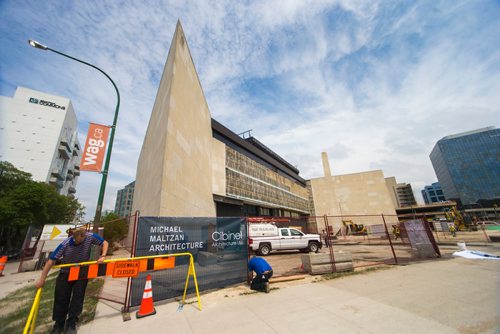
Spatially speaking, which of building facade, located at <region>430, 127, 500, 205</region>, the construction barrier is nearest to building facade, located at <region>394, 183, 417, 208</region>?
building facade, located at <region>430, 127, 500, 205</region>

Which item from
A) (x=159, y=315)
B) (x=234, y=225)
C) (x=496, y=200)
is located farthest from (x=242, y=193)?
(x=496, y=200)

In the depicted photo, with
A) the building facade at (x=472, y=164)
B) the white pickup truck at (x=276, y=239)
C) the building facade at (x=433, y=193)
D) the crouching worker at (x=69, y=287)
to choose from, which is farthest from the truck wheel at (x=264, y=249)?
the building facade at (x=433, y=193)

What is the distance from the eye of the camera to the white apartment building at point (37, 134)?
45.3 metres

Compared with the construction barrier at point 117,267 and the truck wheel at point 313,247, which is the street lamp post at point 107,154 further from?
the truck wheel at point 313,247

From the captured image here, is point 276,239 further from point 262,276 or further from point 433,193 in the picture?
point 433,193

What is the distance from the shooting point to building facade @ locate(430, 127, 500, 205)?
8144 cm

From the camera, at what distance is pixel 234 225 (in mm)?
7117

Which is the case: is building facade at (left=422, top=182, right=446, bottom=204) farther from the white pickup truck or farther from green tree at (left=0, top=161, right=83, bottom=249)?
green tree at (left=0, top=161, right=83, bottom=249)

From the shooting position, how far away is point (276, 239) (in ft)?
46.0

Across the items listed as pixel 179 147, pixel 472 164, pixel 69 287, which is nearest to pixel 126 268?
pixel 69 287

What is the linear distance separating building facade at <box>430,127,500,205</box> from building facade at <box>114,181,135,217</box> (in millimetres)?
163572

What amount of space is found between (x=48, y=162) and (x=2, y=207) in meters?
30.9

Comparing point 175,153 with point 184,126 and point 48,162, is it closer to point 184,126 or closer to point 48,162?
point 184,126

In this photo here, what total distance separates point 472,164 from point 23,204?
14195cm
